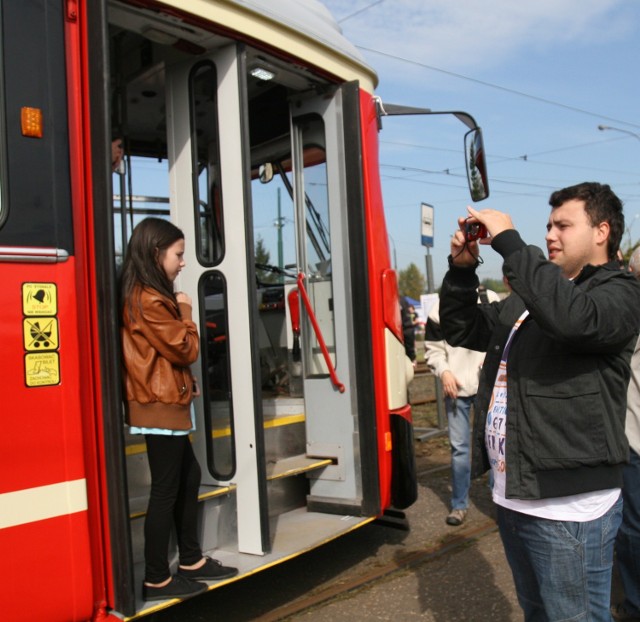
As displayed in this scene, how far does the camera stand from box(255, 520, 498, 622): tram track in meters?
3.75

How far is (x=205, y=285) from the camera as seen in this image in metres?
3.75

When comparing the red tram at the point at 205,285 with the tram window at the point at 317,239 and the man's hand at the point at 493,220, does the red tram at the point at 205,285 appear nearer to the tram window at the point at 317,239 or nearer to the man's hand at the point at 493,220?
the tram window at the point at 317,239

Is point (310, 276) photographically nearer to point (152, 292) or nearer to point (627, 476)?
point (152, 292)

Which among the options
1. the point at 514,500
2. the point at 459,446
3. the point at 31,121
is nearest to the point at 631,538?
the point at 459,446

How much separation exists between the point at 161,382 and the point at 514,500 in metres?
1.56

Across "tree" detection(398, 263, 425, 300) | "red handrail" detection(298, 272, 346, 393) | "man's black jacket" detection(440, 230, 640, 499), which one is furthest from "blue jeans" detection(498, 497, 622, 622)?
"tree" detection(398, 263, 425, 300)

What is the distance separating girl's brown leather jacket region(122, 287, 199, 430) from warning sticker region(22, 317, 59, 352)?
44cm

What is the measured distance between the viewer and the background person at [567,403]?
198 cm

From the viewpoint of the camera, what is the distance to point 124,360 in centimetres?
300

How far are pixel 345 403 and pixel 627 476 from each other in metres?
1.56

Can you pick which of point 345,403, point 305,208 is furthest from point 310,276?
point 345,403

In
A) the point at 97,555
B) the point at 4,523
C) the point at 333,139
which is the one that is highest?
the point at 333,139

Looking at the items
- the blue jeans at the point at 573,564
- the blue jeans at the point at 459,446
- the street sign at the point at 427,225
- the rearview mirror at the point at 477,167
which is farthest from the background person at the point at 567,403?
the street sign at the point at 427,225

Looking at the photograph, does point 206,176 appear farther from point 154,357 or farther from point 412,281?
point 412,281
